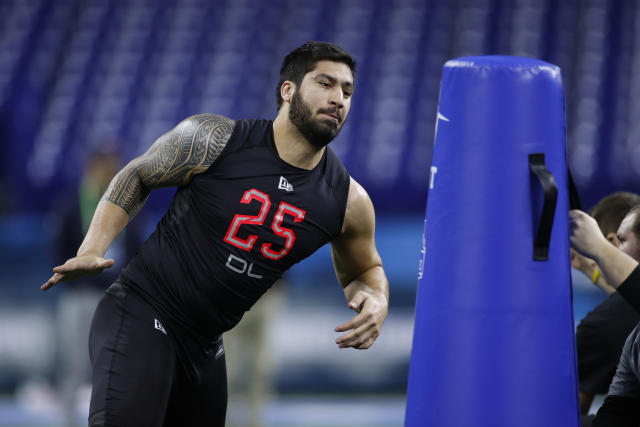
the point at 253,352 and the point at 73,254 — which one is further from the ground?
the point at 73,254

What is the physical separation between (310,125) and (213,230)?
604 millimetres

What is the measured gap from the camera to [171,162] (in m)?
3.55

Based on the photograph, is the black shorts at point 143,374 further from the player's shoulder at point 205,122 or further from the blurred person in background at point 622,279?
the blurred person in background at point 622,279

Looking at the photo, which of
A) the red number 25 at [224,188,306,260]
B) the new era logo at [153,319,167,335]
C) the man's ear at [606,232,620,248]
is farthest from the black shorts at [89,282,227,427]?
the man's ear at [606,232,620,248]

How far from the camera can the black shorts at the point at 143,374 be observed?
3338 millimetres

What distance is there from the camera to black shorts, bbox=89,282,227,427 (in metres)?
3.34

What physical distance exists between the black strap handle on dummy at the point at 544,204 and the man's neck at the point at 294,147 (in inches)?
37.4

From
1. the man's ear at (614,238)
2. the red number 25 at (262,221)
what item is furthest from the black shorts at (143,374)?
the man's ear at (614,238)

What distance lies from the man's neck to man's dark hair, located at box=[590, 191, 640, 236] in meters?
1.40

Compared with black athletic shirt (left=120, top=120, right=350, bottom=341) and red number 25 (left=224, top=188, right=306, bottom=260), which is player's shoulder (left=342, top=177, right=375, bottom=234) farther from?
A: red number 25 (left=224, top=188, right=306, bottom=260)

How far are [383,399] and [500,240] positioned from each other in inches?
190

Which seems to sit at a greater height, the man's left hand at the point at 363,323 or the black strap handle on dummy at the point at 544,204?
the black strap handle on dummy at the point at 544,204

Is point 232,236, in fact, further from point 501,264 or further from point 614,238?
point 614,238

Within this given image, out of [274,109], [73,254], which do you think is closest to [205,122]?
[73,254]
